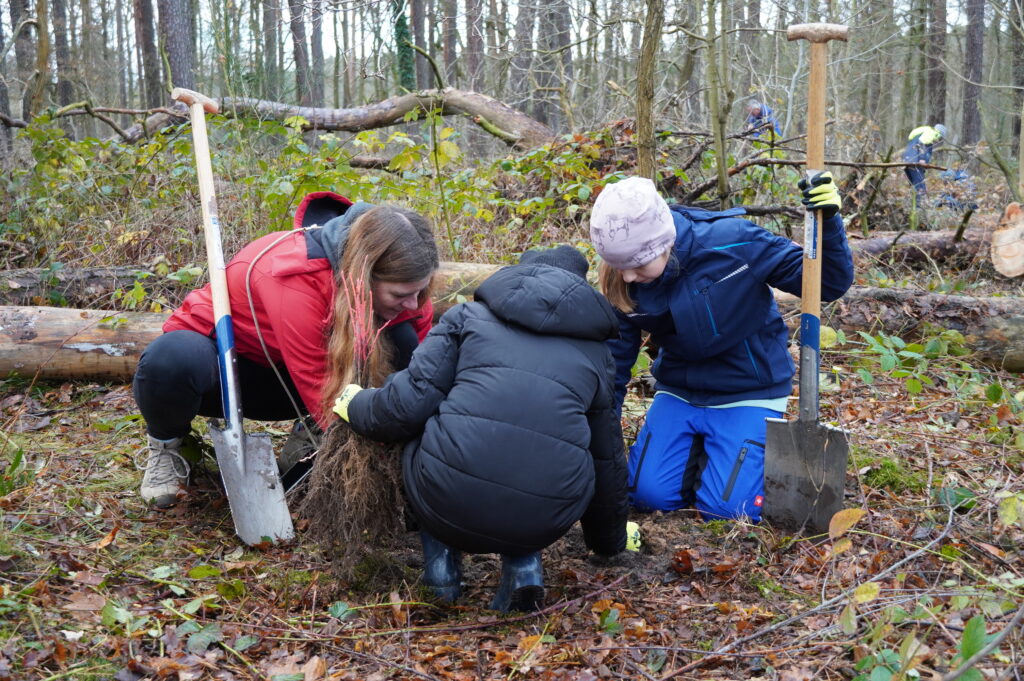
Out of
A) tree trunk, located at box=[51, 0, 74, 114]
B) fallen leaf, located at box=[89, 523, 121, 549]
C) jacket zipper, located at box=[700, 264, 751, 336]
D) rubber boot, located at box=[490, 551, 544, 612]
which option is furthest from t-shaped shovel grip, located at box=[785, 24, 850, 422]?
tree trunk, located at box=[51, 0, 74, 114]

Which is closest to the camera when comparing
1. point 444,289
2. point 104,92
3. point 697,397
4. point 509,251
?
point 697,397

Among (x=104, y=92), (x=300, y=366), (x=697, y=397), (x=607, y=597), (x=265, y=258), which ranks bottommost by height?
(x=607, y=597)

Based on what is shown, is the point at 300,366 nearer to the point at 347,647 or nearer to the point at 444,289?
the point at 347,647

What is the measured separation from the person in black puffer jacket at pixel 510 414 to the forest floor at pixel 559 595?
0.29 metres

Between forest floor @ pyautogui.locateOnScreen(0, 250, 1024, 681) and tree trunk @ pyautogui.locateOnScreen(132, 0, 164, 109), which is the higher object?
tree trunk @ pyautogui.locateOnScreen(132, 0, 164, 109)

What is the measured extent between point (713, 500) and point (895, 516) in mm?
672

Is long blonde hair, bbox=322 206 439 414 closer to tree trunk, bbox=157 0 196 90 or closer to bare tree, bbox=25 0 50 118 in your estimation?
bare tree, bbox=25 0 50 118

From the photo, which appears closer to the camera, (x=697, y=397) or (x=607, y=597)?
(x=607, y=597)

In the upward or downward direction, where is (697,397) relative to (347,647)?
upward

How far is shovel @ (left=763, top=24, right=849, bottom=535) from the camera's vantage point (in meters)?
2.81

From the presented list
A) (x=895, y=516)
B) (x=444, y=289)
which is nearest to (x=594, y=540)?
(x=895, y=516)

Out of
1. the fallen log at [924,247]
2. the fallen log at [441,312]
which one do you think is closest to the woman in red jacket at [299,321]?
the fallen log at [441,312]

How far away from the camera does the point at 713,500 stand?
324 centimetres

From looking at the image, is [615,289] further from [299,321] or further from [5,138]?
[5,138]
